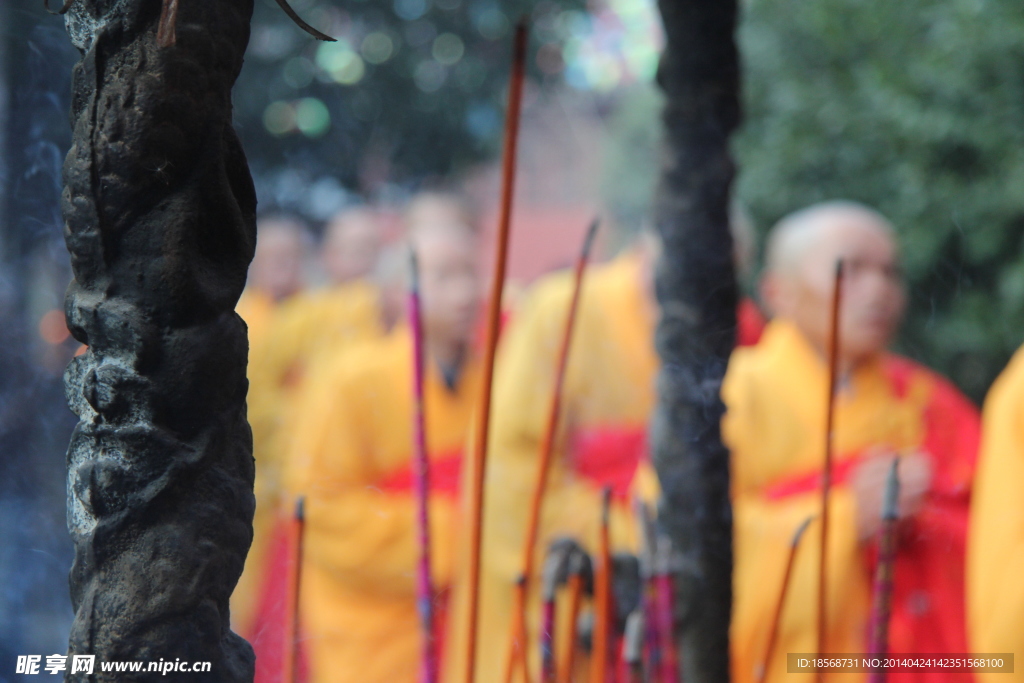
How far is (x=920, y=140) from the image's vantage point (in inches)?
68.2

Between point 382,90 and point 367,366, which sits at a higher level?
point 382,90

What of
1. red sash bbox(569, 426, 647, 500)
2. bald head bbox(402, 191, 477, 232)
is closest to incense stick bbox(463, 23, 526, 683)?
red sash bbox(569, 426, 647, 500)

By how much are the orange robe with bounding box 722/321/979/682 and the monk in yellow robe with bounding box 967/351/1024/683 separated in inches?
4.0

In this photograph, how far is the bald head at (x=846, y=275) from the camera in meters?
1.27

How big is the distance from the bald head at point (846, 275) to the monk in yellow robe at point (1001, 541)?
0.23 m

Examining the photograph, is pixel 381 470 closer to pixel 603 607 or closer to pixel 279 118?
pixel 279 118

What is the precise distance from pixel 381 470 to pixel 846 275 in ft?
2.23

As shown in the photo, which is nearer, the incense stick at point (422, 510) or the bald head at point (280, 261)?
the incense stick at point (422, 510)

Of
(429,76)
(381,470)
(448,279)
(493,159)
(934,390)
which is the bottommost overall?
(381,470)

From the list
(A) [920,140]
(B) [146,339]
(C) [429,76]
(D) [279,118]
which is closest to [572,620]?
(B) [146,339]

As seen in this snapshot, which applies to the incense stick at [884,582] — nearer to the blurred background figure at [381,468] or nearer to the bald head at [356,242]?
the blurred background figure at [381,468]

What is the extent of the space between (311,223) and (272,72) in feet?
1.92

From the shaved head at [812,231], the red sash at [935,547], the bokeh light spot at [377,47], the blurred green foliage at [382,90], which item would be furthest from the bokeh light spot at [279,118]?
the red sash at [935,547]

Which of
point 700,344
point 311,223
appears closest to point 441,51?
point 311,223
